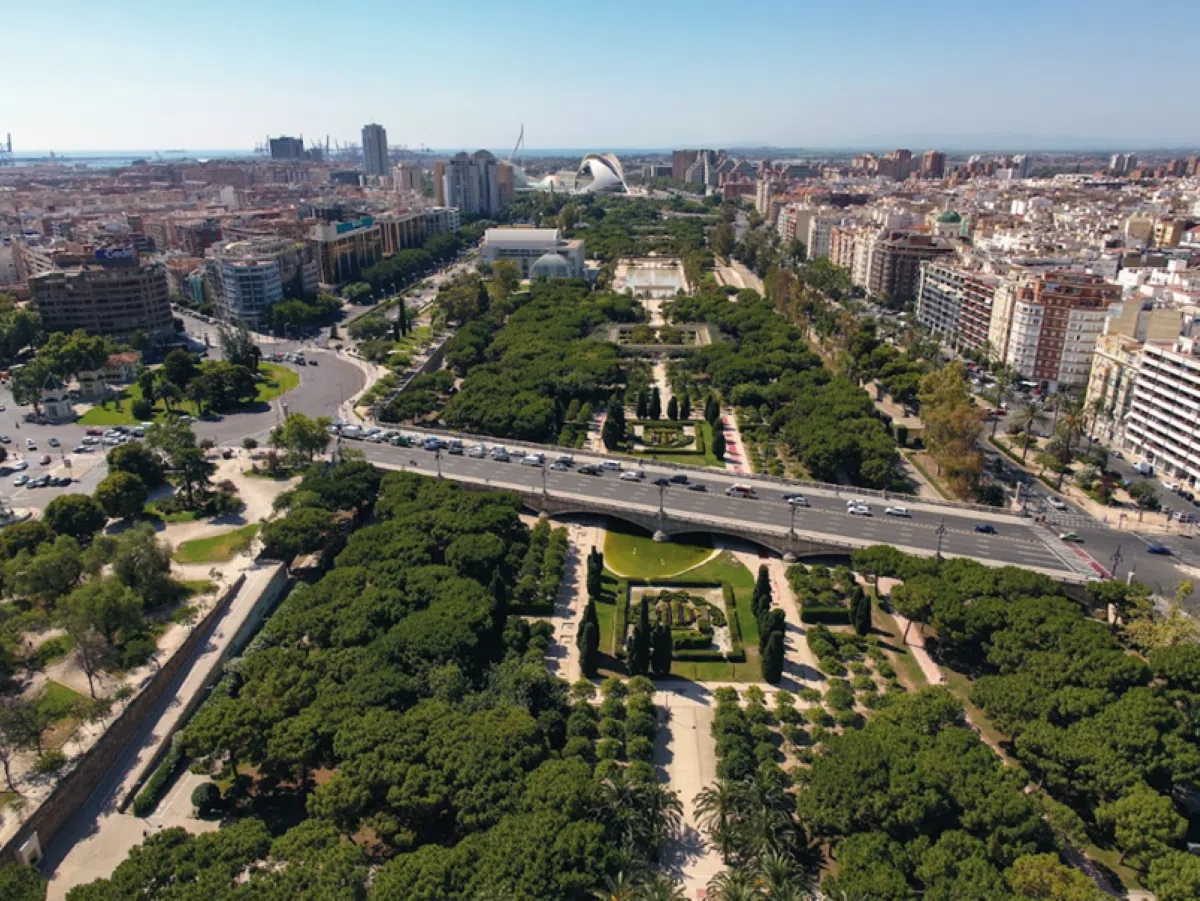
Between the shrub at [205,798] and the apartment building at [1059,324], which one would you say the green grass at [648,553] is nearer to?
the shrub at [205,798]

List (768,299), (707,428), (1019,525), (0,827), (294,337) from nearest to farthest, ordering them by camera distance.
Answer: (0,827) < (1019,525) < (707,428) < (294,337) < (768,299)

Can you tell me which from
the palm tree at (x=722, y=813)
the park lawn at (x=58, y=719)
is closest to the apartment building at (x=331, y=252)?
the park lawn at (x=58, y=719)

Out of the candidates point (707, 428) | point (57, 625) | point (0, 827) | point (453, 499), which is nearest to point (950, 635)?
point (453, 499)

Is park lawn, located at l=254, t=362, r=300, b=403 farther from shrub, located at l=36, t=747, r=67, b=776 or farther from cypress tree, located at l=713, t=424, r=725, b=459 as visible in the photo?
shrub, located at l=36, t=747, r=67, b=776

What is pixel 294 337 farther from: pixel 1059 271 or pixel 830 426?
pixel 1059 271

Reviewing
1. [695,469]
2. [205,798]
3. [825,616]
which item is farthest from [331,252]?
[205,798]

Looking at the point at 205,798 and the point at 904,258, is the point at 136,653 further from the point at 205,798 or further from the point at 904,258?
the point at 904,258
